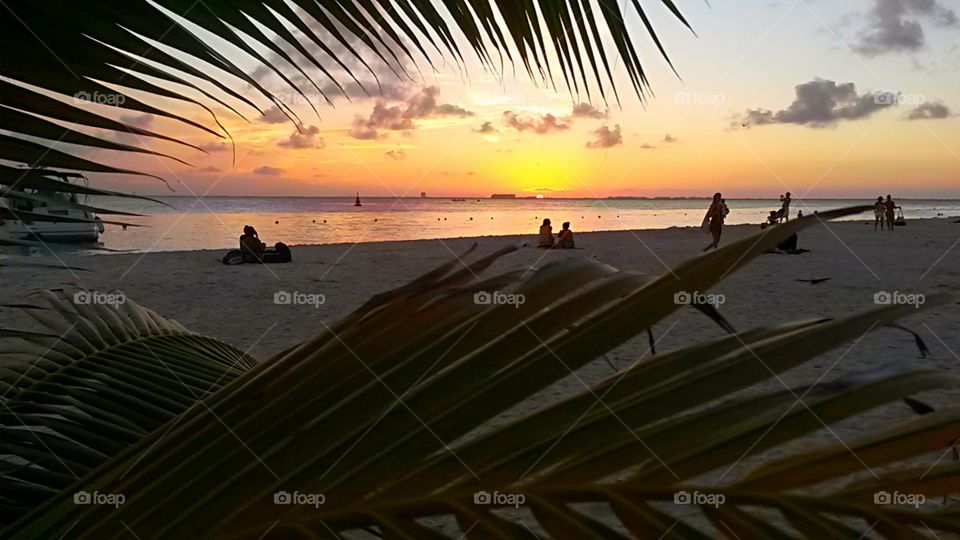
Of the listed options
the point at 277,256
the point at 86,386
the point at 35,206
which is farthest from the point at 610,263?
the point at 277,256

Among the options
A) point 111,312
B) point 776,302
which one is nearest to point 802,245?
point 776,302

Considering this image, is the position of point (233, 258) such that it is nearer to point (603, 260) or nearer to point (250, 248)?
point (250, 248)

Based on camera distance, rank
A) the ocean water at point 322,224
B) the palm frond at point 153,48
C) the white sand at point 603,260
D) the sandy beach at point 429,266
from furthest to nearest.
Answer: the ocean water at point 322,224, the sandy beach at point 429,266, the white sand at point 603,260, the palm frond at point 153,48

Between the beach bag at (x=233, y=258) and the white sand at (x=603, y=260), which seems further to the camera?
the beach bag at (x=233, y=258)

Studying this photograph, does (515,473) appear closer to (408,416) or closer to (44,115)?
(408,416)

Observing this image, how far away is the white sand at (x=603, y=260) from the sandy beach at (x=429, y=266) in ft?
0.08

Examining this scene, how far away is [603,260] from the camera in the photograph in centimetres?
791

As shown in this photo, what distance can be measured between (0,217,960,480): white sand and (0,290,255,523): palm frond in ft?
7.48

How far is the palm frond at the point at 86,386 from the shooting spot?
1062mm

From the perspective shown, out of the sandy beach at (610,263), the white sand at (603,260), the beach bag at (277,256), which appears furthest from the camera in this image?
the beach bag at (277,256)

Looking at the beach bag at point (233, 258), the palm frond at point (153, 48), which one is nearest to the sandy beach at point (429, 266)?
the beach bag at point (233, 258)

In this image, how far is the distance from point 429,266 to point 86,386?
14.4 meters

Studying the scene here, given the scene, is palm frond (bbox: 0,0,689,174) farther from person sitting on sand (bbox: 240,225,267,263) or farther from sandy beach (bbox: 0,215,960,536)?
person sitting on sand (bbox: 240,225,267,263)

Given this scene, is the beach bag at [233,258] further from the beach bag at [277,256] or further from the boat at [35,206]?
the boat at [35,206]
